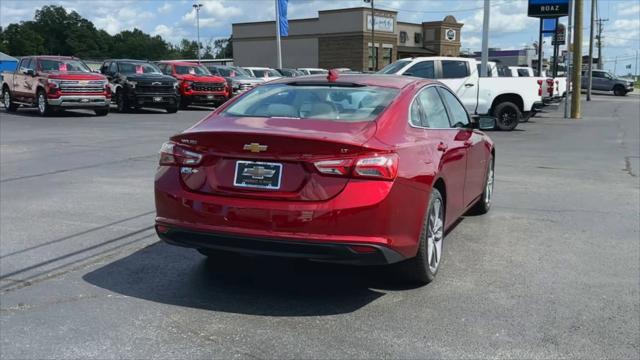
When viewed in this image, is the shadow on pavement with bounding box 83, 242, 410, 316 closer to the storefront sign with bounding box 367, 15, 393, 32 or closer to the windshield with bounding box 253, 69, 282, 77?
the windshield with bounding box 253, 69, 282, 77

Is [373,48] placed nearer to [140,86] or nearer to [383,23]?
[383,23]

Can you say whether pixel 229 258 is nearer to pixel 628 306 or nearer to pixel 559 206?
pixel 628 306

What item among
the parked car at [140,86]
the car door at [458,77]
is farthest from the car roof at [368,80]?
the parked car at [140,86]

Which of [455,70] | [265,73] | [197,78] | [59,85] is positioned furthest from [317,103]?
[265,73]

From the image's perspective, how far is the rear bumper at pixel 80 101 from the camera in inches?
800

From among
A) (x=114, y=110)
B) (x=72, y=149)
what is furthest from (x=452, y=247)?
(x=114, y=110)

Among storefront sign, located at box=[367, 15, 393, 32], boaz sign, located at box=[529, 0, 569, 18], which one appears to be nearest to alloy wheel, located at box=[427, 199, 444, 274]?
boaz sign, located at box=[529, 0, 569, 18]

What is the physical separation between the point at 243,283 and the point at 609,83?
181ft

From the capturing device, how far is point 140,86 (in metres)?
23.1

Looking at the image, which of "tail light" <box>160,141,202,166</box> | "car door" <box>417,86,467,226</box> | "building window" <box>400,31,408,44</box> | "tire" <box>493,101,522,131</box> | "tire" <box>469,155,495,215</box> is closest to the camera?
"tail light" <box>160,141,202,166</box>

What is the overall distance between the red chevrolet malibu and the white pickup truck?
1408 centimetres

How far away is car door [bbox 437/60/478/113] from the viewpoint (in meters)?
18.8

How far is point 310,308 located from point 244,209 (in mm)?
852

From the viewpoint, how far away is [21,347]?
149 inches
